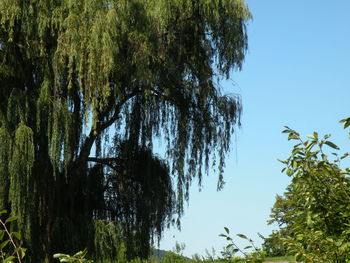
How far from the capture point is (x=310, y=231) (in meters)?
3.64

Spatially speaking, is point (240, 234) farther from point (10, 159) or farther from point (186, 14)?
point (186, 14)

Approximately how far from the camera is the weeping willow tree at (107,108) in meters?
11.4

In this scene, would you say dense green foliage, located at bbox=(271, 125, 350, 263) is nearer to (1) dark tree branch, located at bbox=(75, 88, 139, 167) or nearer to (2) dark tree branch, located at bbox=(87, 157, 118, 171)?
(1) dark tree branch, located at bbox=(75, 88, 139, 167)

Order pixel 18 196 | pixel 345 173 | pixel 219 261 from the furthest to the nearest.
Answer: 1. pixel 18 196
2. pixel 219 261
3. pixel 345 173

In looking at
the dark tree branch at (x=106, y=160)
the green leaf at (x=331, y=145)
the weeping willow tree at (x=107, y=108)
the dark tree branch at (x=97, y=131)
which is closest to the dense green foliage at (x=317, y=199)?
the green leaf at (x=331, y=145)

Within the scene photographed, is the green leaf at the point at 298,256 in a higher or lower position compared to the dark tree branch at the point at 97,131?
lower

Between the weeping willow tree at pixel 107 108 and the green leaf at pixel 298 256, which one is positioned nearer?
the green leaf at pixel 298 256

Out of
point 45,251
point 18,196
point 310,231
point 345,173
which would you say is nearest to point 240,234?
point 310,231

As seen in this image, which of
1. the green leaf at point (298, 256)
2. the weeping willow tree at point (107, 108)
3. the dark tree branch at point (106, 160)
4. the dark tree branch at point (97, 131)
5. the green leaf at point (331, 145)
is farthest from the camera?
the dark tree branch at point (106, 160)

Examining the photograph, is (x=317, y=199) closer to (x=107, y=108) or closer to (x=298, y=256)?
(x=298, y=256)

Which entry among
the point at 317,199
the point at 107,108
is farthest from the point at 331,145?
the point at 107,108

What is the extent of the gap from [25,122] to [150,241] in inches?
163

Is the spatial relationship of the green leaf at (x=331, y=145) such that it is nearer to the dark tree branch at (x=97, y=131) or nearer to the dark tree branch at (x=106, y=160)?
the dark tree branch at (x=97, y=131)

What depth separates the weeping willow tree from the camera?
11.4 metres
